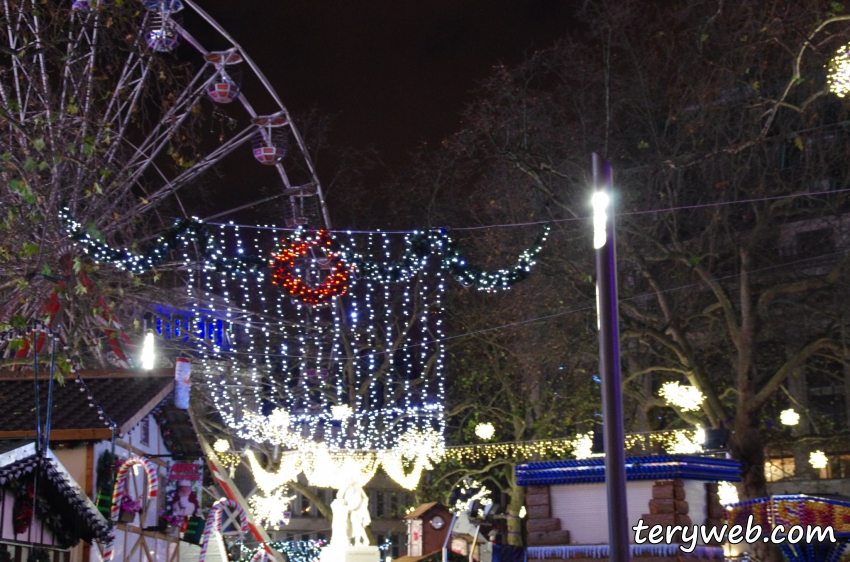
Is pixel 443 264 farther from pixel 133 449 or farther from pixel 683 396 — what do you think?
pixel 683 396

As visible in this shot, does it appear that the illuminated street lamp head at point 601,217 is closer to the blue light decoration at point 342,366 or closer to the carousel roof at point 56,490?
the carousel roof at point 56,490

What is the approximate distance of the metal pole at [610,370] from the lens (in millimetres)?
7156

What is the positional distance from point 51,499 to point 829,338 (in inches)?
593

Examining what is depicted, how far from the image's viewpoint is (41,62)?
15602 mm

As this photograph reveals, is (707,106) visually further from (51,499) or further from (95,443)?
(51,499)

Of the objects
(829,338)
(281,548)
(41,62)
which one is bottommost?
(281,548)

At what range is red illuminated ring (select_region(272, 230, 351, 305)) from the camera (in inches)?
707

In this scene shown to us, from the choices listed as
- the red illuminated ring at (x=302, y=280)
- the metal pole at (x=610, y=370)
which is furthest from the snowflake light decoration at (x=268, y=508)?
the metal pole at (x=610, y=370)

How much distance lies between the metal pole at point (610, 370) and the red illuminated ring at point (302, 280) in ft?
34.3

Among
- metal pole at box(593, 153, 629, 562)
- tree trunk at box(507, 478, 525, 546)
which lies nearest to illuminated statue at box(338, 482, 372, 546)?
tree trunk at box(507, 478, 525, 546)

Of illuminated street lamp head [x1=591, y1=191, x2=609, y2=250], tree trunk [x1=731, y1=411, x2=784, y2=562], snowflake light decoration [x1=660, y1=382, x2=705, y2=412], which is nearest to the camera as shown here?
illuminated street lamp head [x1=591, y1=191, x2=609, y2=250]

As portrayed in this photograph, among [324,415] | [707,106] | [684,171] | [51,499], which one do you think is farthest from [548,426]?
[51,499]

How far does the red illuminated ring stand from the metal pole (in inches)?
412

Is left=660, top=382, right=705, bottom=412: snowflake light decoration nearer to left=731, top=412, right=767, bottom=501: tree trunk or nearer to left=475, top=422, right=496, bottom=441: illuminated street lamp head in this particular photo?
left=731, top=412, right=767, bottom=501: tree trunk
